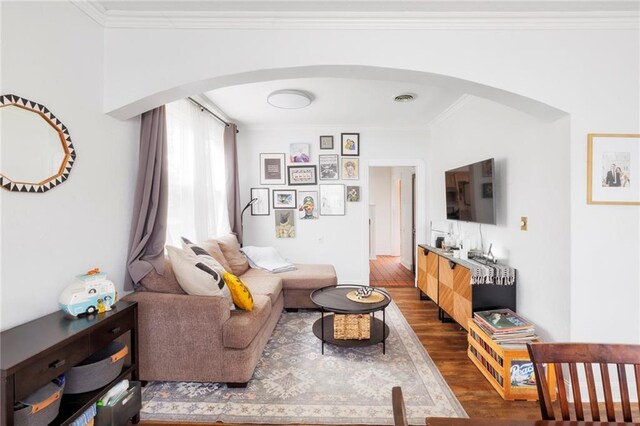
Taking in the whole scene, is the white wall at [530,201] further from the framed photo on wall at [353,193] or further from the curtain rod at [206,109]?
the curtain rod at [206,109]

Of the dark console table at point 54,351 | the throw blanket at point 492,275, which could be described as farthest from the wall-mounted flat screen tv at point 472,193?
the dark console table at point 54,351

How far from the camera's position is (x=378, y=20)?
1.93 metres

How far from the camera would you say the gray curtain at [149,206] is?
86.3 inches

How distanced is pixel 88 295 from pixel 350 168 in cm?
363

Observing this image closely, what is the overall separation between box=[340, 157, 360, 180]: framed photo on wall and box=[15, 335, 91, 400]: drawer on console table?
12.1 feet

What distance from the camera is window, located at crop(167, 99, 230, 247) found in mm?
2904

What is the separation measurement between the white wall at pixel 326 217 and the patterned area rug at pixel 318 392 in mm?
1962

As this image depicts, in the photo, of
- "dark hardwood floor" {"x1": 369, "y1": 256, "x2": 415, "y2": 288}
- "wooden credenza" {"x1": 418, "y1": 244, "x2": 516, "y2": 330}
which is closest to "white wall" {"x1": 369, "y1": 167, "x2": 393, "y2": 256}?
"dark hardwood floor" {"x1": 369, "y1": 256, "x2": 415, "y2": 288}

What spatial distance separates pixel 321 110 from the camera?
382 centimetres

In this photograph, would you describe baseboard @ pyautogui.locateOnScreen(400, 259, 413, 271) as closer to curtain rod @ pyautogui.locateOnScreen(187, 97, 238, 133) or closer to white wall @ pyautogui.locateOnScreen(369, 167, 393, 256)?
white wall @ pyautogui.locateOnScreen(369, 167, 393, 256)

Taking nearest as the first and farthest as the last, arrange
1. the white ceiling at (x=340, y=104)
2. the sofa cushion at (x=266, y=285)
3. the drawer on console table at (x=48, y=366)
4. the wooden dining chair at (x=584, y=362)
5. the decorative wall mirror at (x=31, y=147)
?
the wooden dining chair at (x=584, y=362) < the drawer on console table at (x=48, y=366) < the decorative wall mirror at (x=31, y=147) < the sofa cushion at (x=266, y=285) < the white ceiling at (x=340, y=104)

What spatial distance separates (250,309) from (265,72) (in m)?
1.83

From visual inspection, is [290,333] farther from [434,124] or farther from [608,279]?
[434,124]

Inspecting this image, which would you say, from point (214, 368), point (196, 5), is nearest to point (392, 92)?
point (196, 5)
